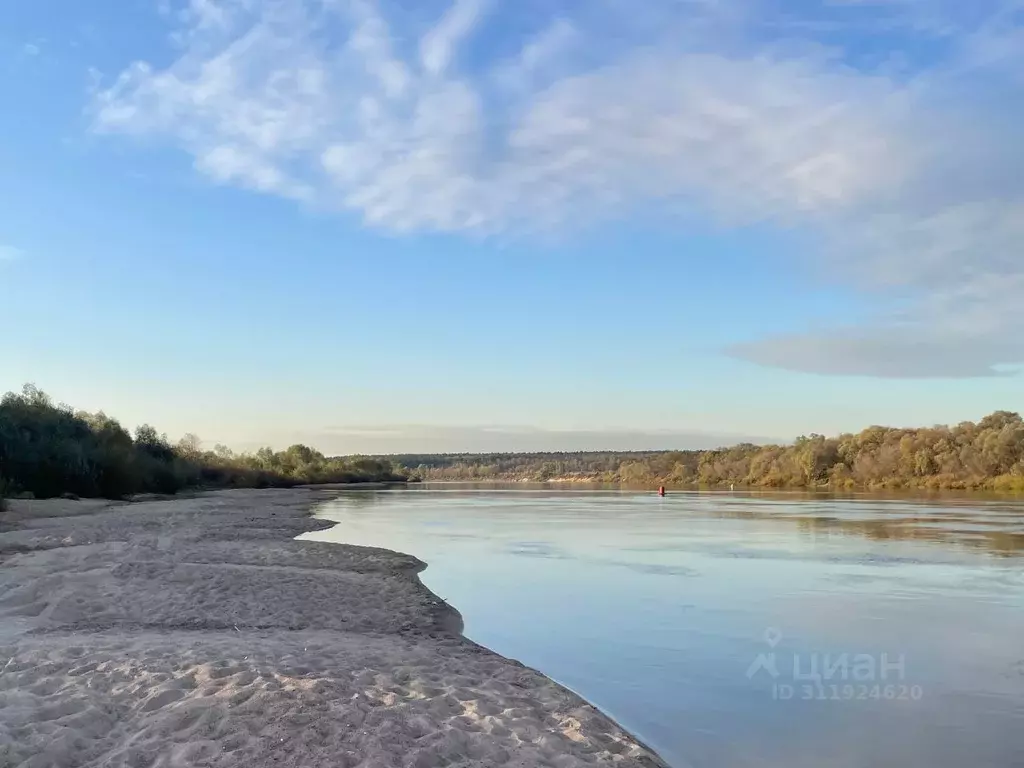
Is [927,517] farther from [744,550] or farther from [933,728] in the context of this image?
[933,728]

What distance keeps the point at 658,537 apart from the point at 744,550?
6.30m

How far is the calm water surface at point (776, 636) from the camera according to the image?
27.7 feet

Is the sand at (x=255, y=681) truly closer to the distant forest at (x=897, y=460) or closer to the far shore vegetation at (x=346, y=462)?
the far shore vegetation at (x=346, y=462)

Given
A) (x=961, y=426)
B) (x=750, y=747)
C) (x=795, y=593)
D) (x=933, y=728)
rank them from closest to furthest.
Answer: 1. (x=750, y=747)
2. (x=933, y=728)
3. (x=795, y=593)
4. (x=961, y=426)

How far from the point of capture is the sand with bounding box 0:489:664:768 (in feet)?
20.6

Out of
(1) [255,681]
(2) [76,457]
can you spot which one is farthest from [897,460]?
(1) [255,681]

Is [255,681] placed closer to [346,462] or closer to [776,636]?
[776,636]

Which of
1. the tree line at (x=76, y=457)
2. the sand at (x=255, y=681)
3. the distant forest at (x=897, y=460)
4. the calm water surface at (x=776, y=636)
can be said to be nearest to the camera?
the sand at (x=255, y=681)

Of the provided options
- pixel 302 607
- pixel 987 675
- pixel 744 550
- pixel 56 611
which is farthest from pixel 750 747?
pixel 744 550

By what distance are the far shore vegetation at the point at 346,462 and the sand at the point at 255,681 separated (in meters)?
25.8

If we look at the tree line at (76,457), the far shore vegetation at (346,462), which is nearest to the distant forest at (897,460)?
the far shore vegetation at (346,462)

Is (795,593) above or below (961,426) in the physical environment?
below

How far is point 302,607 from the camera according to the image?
13695 millimetres

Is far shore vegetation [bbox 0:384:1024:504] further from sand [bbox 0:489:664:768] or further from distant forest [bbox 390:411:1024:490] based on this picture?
sand [bbox 0:489:664:768]
